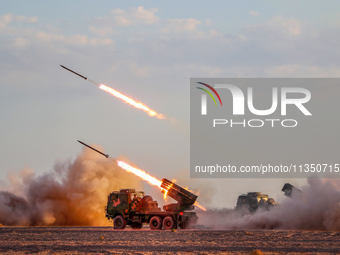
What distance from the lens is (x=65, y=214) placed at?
6431 cm

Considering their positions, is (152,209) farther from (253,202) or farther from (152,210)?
(253,202)

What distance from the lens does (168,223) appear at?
39812 millimetres

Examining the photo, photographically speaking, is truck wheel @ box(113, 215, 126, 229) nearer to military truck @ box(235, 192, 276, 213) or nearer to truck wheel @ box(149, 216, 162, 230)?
truck wheel @ box(149, 216, 162, 230)

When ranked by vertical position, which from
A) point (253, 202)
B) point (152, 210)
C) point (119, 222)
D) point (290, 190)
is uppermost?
point (290, 190)

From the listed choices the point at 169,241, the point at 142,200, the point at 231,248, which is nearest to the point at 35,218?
the point at 142,200

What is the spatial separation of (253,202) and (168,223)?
19.4m

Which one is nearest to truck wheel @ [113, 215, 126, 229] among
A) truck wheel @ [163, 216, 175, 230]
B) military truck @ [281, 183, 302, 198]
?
truck wheel @ [163, 216, 175, 230]

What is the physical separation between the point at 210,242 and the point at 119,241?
19.1 feet

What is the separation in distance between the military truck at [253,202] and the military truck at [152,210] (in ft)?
54.8

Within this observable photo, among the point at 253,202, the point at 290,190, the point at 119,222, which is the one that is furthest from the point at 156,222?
the point at 253,202

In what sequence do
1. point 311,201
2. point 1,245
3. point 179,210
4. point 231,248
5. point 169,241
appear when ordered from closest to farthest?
point 231,248 → point 1,245 → point 169,241 → point 179,210 → point 311,201

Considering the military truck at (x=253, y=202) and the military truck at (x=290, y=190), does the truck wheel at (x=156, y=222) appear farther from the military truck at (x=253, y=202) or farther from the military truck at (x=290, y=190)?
the military truck at (x=253, y=202)

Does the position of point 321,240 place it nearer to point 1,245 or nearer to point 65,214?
point 1,245

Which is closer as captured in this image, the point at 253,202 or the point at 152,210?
the point at 152,210
